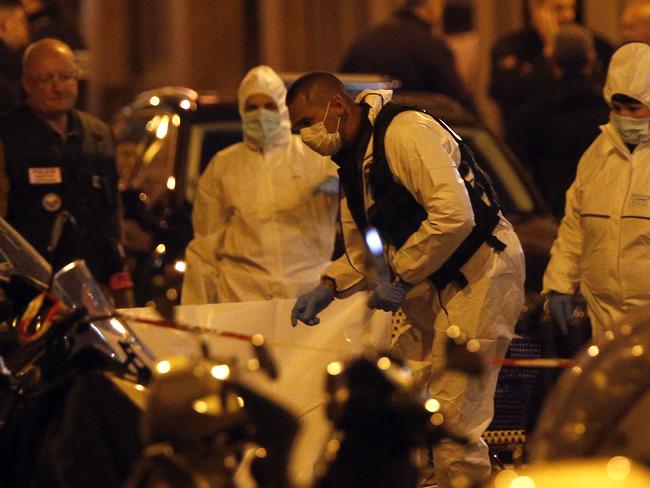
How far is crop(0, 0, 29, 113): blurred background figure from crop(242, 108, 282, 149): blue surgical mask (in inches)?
75.0

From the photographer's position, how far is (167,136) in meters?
11.2

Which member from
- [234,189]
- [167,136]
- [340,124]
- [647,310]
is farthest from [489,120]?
[647,310]

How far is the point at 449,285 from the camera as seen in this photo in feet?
26.1

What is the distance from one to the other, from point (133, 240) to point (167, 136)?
0.67m

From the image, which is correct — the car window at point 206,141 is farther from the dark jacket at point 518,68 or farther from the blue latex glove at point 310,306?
the blue latex glove at point 310,306

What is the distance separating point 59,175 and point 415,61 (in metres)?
4.51

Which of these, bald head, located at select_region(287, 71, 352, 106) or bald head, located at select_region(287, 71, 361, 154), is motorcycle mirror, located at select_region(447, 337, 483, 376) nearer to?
bald head, located at select_region(287, 71, 361, 154)

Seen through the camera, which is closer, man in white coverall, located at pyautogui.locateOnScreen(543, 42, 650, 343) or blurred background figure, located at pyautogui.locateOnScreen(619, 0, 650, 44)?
man in white coverall, located at pyautogui.locateOnScreen(543, 42, 650, 343)

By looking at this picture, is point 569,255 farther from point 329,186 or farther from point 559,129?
point 559,129

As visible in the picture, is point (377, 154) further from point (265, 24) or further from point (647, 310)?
point (265, 24)

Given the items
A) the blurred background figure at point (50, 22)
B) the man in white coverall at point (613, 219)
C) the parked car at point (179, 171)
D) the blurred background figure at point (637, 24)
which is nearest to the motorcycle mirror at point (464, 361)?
the man in white coverall at point (613, 219)

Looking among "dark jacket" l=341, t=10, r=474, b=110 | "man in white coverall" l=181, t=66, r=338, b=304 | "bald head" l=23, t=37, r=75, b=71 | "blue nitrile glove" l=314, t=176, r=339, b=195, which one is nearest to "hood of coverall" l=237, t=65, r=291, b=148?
"man in white coverall" l=181, t=66, r=338, b=304

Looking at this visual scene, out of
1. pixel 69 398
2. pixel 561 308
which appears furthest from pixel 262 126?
pixel 69 398

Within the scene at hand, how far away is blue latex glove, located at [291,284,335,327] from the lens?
26.6 ft
